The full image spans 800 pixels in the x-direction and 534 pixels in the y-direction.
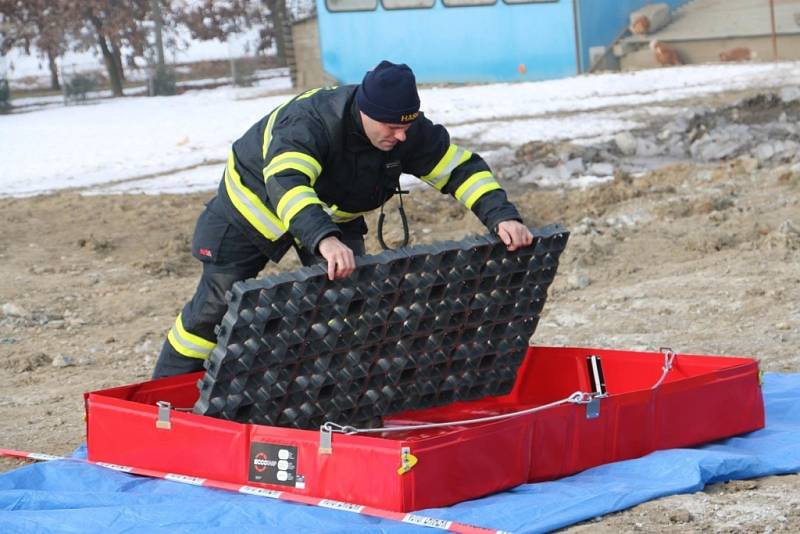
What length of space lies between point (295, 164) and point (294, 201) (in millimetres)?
187

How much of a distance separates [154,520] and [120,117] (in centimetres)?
1811

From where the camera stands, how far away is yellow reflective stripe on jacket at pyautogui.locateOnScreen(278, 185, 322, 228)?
4.89 meters

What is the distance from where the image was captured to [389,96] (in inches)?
198

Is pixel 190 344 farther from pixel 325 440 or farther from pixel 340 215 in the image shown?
pixel 325 440

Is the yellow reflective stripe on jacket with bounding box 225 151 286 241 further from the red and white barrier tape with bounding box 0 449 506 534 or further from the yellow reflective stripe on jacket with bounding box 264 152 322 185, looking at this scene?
the red and white barrier tape with bounding box 0 449 506 534

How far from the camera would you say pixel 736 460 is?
5.03 metres

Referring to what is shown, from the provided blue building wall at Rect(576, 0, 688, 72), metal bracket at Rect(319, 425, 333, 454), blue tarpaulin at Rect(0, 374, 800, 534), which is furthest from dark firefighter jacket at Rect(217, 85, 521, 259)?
blue building wall at Rect(576, 0, 688, 72)

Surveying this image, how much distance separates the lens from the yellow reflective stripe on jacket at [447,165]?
5.59 m

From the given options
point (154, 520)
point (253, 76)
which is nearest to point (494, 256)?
point (154, 520)

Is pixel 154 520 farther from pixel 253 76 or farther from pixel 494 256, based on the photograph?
pixel 253 76

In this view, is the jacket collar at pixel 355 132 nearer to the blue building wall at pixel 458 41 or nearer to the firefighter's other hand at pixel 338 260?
the firefighter's other hand at pixel 338 260

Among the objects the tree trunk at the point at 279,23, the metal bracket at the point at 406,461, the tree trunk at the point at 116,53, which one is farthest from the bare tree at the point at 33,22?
the metal bracket at the point at 406,461

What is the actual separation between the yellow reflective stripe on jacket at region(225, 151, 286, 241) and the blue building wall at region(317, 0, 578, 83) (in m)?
17.5

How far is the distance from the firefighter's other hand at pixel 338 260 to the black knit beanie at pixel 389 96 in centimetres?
62
